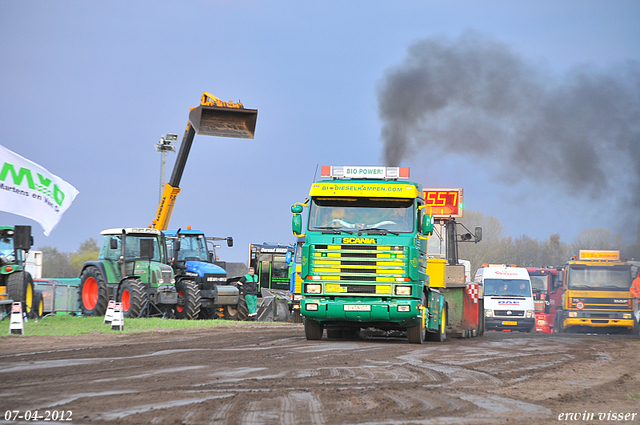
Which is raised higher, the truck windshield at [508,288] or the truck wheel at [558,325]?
the truck windshield at [508,288]

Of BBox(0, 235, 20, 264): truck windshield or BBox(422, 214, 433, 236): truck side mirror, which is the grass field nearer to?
BBox(0, 235, 20, 264): truck windshield

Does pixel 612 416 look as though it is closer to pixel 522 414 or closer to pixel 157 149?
pixel 522 414

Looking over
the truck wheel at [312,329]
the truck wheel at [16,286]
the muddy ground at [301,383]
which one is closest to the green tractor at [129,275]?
Result: the truck wheel at [16,286]

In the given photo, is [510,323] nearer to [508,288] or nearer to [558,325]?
[508,288]

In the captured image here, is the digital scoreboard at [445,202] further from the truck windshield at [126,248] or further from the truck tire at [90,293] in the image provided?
the truck tire at [90,293]

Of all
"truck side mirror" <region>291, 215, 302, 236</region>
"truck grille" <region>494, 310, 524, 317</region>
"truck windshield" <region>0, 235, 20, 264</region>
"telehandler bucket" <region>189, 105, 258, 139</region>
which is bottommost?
"truck grille" <region>494, 310, 524, 317</region>

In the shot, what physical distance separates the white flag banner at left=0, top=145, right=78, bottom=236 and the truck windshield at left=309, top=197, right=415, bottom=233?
15.1ft

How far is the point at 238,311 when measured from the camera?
83.1 feet

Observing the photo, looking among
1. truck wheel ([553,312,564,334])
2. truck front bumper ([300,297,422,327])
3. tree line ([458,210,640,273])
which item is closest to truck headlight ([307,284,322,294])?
truck front bumper ([300,297,422,327])

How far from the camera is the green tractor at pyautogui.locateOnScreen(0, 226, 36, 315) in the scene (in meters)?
17.3

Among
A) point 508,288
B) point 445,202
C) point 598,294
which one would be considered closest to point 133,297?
point 445,202

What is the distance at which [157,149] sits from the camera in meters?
32.2

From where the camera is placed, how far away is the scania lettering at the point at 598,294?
28500 millimetres

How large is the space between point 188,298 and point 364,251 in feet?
31.6
